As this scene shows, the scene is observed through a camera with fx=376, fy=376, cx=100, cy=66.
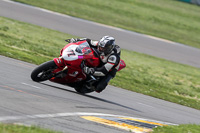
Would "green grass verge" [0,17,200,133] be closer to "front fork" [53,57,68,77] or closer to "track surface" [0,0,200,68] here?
"track surface" [0,0,200,68]

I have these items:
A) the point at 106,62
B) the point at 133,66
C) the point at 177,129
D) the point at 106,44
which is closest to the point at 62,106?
the point at 177,129

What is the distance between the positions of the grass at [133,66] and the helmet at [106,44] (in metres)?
4.57

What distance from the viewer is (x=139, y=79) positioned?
16.4 meters

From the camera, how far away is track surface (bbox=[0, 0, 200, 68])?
74.1ft

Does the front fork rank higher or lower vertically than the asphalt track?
higher

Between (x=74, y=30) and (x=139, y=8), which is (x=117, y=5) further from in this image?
(x=74, y=30)

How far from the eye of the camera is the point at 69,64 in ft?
30.8

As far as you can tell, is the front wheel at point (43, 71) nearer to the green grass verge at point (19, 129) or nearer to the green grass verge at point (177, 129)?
the green grass verge at point (177, 129)

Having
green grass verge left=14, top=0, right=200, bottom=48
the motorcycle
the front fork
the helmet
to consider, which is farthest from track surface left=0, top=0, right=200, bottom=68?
the front fork

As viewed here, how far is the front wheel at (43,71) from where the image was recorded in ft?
30.3

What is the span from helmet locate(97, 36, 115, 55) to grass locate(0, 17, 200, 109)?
15.0 ft

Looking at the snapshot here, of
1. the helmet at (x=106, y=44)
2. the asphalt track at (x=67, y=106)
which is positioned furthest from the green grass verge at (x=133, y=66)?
the helmet at (x=106, y=44)

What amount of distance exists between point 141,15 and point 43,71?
24.3 m

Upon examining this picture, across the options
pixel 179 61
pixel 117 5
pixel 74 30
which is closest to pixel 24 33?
pixel 74 30
